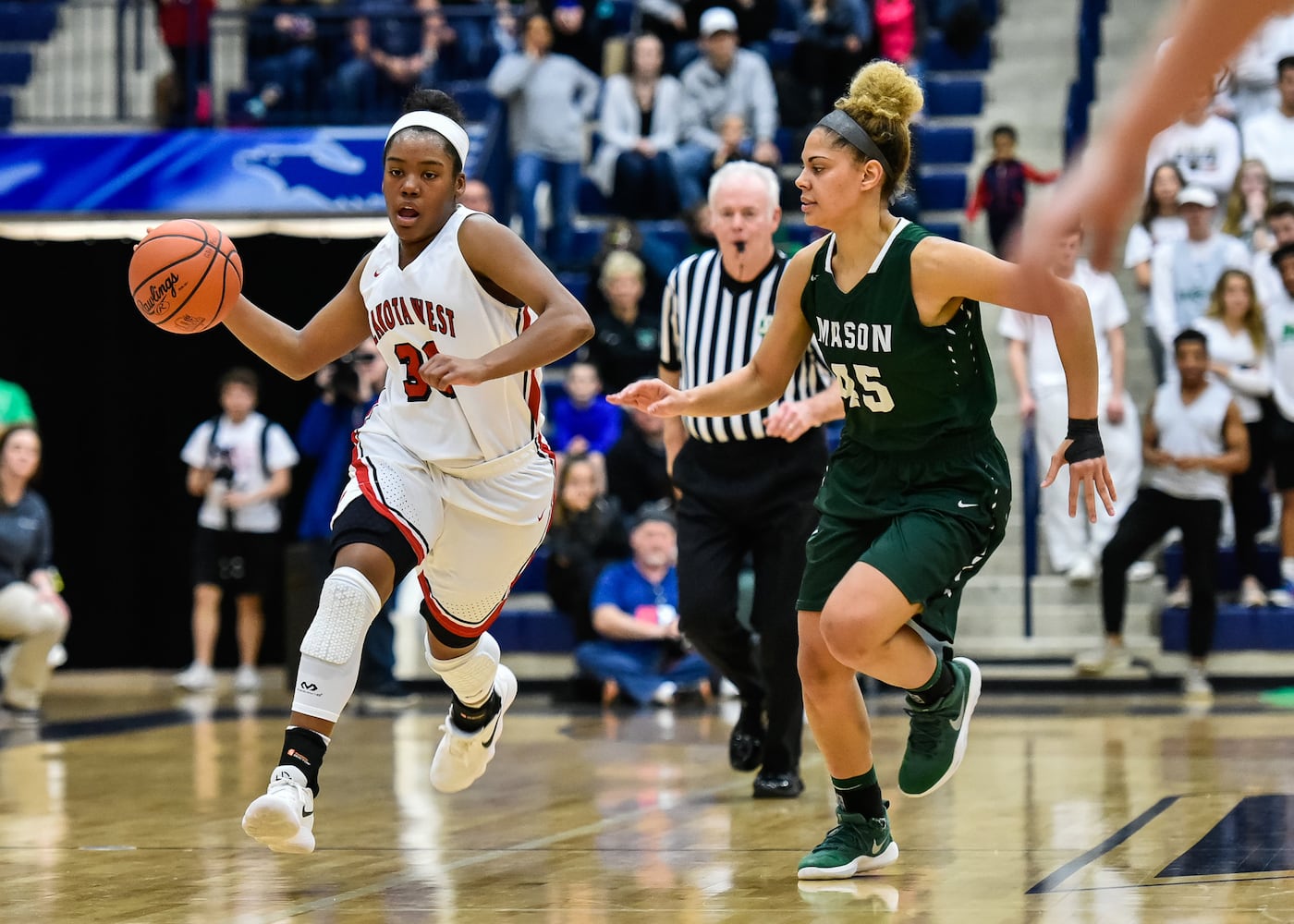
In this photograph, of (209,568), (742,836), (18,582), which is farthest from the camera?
(209,568)

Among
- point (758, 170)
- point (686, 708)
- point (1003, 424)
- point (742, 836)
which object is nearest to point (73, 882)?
point (742, 836)

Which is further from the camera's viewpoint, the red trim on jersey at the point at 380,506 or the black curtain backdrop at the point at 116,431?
the black curtain backdrop at the point at 116,431

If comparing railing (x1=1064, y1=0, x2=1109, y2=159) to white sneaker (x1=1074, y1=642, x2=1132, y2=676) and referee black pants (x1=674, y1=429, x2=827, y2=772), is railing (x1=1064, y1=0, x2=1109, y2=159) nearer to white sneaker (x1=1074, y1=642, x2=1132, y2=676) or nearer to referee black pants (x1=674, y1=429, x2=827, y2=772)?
white sneaker (x1=1074, y1=642, x2=1132, y2=676)

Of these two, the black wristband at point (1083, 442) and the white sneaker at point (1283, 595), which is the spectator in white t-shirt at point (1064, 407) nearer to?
the white sneaker at point (1283, 595)

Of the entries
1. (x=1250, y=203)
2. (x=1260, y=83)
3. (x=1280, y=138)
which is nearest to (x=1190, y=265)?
(x=1250, y=203)

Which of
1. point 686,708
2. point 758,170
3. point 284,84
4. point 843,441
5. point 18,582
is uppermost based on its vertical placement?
point 284,84

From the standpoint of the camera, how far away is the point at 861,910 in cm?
447

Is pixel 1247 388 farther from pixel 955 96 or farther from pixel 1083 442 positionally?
pixel 1083 442

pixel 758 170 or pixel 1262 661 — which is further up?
pixel 758 170

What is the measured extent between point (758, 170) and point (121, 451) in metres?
8.65

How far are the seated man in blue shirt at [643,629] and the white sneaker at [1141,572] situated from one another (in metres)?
2.95

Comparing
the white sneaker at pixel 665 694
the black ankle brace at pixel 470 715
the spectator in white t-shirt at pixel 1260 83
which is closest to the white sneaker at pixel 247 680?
the white sneaker at pixel 665 694

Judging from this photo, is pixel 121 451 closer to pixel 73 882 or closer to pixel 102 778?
pixel 102 778

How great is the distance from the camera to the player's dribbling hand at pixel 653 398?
5.11 m
